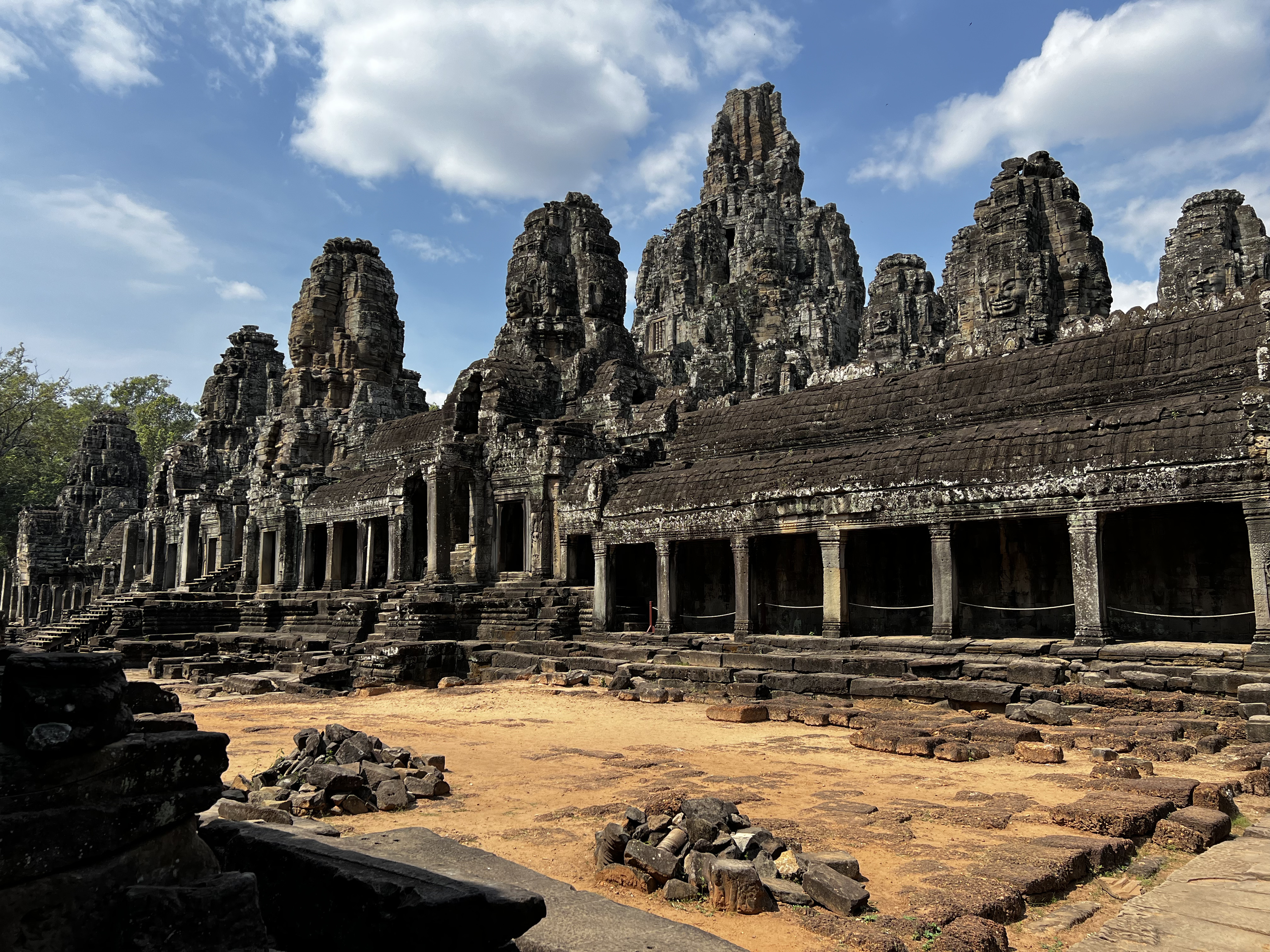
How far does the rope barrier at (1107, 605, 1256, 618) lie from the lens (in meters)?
12.8

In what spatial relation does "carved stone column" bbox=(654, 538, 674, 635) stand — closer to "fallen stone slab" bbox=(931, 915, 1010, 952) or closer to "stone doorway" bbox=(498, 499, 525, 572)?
"stone doorway" bbox=(498, 499, 525, 572)

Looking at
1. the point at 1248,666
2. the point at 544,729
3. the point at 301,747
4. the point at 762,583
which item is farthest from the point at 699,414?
the point at 301,747

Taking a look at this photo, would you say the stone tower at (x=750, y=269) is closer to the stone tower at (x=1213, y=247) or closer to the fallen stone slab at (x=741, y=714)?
the stone tower at (x=1213, y=247)

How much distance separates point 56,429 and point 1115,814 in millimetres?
73488

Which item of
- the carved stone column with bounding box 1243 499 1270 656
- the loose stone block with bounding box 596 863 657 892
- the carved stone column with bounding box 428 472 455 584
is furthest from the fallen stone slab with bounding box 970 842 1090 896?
the carved stone column with bounding box 428 472 455 584

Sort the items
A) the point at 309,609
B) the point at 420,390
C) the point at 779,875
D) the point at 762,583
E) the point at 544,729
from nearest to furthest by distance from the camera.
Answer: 1. the point at 779,875
2. the point at 544,729
3. the point at 762,583
4. the point at 309,609
5. the point at 420,390

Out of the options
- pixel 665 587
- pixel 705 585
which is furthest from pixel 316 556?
pixel 665 587

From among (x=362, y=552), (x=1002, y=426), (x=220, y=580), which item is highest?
(x=1002, y=426)

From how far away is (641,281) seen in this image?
258 ft

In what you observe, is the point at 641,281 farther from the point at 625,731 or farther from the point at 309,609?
the point at 625,731

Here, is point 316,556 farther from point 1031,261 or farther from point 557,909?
point 557,909

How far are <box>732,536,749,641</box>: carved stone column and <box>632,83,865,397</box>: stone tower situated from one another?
33.3 meters

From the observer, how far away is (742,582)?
1742cm

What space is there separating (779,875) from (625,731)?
6.45 meters
